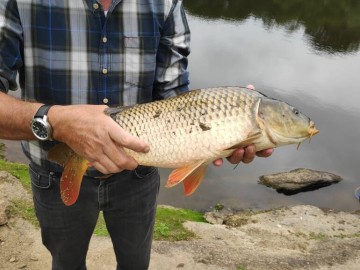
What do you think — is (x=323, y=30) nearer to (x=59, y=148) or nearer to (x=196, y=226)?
(x=196, y=226)

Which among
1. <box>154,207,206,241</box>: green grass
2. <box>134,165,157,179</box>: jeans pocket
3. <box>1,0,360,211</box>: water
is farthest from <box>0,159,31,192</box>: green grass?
<box>134,165,157,179</box>: jeans pocket

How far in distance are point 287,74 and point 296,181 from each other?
9.31 metres

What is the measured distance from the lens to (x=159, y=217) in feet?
21.5

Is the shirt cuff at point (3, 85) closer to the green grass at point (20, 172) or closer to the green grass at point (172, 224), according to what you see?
the green grass at point (172, 224)

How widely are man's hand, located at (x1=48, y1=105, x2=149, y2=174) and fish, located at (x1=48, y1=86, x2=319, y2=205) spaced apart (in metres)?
0.23

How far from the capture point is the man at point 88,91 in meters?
2.11

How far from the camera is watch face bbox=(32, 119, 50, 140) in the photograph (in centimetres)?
213

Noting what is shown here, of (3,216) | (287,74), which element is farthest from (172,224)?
(287,74)

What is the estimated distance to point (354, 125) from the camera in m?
14.0

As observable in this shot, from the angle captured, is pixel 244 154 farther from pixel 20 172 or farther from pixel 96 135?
pixel 20 172

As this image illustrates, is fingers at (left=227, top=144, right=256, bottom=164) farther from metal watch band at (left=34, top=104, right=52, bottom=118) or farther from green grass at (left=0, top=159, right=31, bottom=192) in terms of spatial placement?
green grass at (left=0, top=159, right=31, bottom=192)

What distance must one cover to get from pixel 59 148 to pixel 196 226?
14.6ft

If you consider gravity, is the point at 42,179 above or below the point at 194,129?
below

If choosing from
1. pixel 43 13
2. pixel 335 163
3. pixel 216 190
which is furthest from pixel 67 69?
pixel 335 163
